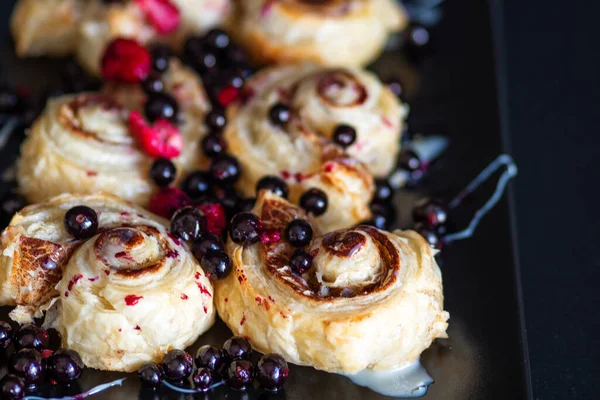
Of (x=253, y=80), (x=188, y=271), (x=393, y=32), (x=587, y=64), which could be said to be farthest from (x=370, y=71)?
(x=188, y=271)

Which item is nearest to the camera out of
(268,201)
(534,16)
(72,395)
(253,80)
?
(72,395)

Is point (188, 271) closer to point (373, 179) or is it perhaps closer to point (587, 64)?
point (373, 179)

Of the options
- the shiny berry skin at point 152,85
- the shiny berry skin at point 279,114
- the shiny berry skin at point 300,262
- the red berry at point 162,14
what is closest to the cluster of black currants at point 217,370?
the shiny berry skin at point 300,262

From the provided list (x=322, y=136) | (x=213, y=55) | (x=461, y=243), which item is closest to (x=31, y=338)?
(x=322, y=136)

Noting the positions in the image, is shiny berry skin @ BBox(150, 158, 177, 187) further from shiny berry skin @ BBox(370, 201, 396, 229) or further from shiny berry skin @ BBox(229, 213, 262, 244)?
shiny berry skin @ BBox(370, 201, 396, 229)

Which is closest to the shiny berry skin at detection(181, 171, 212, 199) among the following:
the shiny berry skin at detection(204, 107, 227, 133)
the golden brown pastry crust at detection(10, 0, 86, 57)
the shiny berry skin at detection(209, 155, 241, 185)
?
the shiny berry skin at detection(209, 155, 241, 185)
